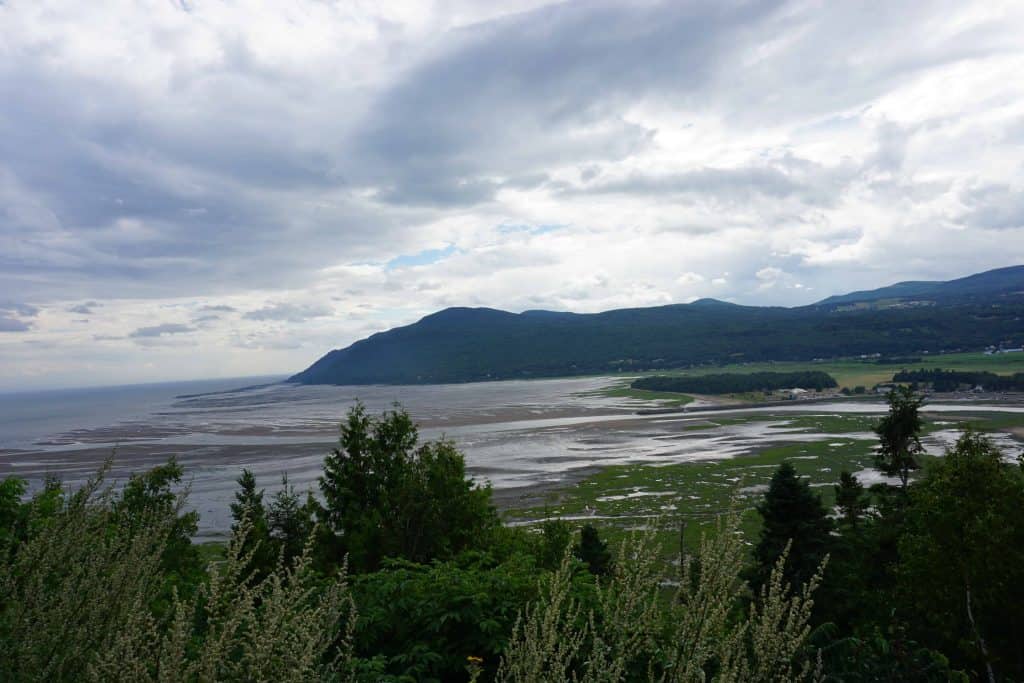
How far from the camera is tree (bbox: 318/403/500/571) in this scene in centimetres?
1850

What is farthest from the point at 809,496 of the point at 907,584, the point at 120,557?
the point at 120,557

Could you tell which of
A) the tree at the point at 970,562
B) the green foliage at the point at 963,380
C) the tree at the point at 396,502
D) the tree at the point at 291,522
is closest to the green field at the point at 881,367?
the green foliage at the point at 963,380

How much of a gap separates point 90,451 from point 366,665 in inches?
3508

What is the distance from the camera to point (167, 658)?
302 cm

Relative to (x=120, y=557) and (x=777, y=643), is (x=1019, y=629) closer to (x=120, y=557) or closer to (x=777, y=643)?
(x=777, y=643)

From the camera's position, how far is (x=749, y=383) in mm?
134625

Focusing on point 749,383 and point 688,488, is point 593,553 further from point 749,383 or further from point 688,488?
point 749,383

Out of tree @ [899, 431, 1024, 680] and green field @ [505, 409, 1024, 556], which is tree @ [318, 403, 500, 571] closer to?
green field @ [505, 409, 1024, 556]

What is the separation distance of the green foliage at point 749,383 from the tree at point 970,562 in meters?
124

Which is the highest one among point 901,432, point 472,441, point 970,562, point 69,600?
point 69,600

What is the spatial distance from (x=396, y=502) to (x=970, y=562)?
50.7 ft

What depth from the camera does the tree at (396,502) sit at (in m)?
18.5

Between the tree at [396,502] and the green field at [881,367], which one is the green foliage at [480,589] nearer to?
the tree at [396,502]

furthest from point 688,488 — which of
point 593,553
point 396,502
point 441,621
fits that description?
point 441,621
